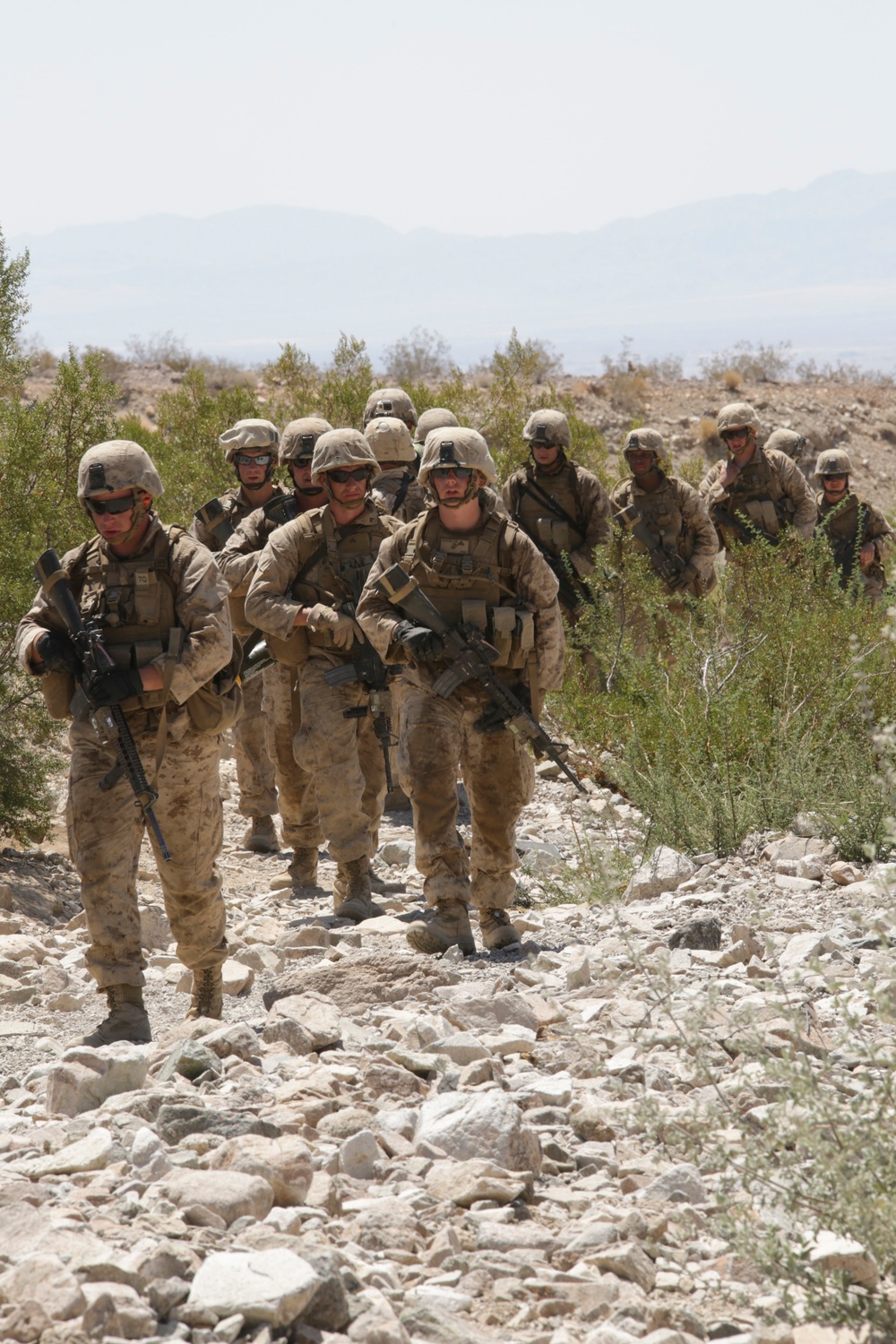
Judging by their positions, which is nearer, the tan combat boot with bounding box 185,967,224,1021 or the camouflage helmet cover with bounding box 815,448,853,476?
the tan combat boot with bounding box 185,967,224,1021

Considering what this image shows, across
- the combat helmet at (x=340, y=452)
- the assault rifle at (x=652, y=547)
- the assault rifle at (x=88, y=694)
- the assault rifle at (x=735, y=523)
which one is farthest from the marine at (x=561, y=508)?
the assault rifle at (x=88, y=694)

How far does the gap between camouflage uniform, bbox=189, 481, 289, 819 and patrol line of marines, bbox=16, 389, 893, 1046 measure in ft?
0.04

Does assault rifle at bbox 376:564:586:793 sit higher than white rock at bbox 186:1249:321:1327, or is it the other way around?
assault rifle at bbox 376:564:586:793

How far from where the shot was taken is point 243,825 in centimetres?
948

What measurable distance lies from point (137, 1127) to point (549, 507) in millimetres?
6427

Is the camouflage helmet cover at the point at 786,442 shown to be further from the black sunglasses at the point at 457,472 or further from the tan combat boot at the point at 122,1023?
the tan combat boot at the point at 122,1023

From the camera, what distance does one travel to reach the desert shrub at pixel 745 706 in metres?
6.74

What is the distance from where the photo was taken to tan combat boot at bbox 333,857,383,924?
22.4 ft

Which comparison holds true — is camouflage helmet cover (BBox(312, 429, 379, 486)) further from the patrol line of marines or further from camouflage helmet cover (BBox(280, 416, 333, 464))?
camouflage helmet cover (BBox(280, 416, 333, 464))

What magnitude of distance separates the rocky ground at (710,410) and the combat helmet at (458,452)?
19365mm

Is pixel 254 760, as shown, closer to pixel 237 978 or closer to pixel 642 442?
pixel 237 978

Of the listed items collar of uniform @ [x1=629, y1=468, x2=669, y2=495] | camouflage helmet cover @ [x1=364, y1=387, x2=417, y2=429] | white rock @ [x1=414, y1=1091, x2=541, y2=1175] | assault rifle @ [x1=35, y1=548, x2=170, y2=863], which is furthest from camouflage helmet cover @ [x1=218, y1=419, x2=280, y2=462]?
white rock @ [x1=414, y1=1091, x2=541, y2=1175]

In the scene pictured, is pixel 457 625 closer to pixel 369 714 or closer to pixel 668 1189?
pixel 369 714

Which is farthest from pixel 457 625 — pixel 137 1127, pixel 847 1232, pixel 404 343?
pixel 404 343
